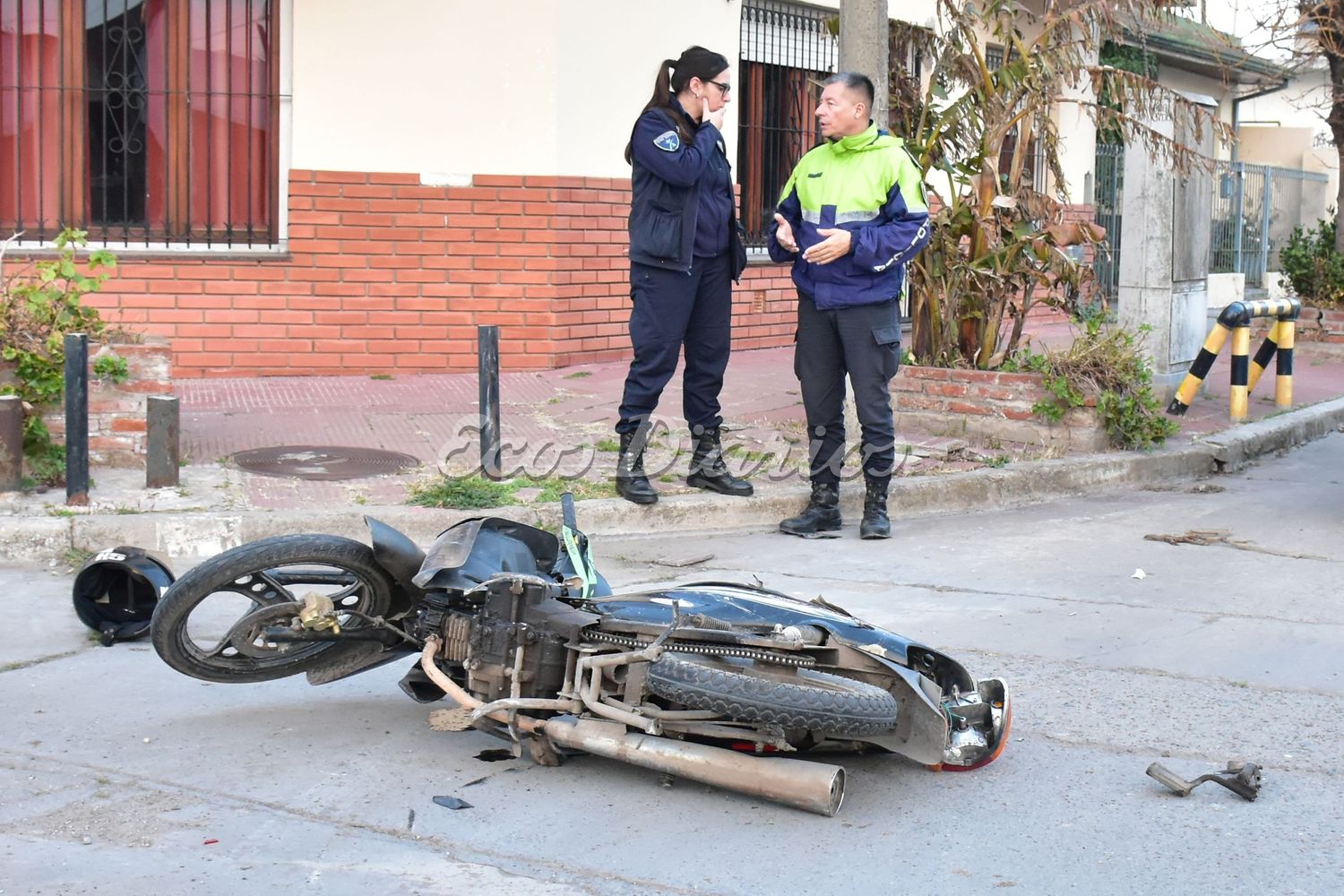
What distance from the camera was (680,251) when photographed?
714 centimetres

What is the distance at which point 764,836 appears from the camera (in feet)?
12.2

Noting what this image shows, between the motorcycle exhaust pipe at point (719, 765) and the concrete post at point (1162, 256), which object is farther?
the concrete post at point (1162, 256)

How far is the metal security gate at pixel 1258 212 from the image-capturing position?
19.6 meters

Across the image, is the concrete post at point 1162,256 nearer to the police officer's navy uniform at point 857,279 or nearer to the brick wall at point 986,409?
the brick wall at point 986,409

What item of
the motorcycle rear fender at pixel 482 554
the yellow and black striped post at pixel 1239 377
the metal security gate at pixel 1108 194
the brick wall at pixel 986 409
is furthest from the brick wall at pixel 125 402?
the metal security gate at pixel 1108 194

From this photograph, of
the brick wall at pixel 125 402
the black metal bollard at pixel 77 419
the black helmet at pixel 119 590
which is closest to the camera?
the black helmet at pixel 119 590

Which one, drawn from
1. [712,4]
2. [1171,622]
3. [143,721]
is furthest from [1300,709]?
[712,4]

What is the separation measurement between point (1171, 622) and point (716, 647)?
2.49 m

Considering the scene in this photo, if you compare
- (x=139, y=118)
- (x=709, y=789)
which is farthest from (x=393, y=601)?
(x=139, y=118)

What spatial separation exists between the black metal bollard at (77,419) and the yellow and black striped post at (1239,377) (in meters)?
7.29

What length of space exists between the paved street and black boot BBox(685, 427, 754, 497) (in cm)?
155

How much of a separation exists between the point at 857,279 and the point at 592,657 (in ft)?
11.1

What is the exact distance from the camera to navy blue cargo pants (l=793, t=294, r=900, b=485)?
7.05m

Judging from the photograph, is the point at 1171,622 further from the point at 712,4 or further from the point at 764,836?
the point at 712,4
